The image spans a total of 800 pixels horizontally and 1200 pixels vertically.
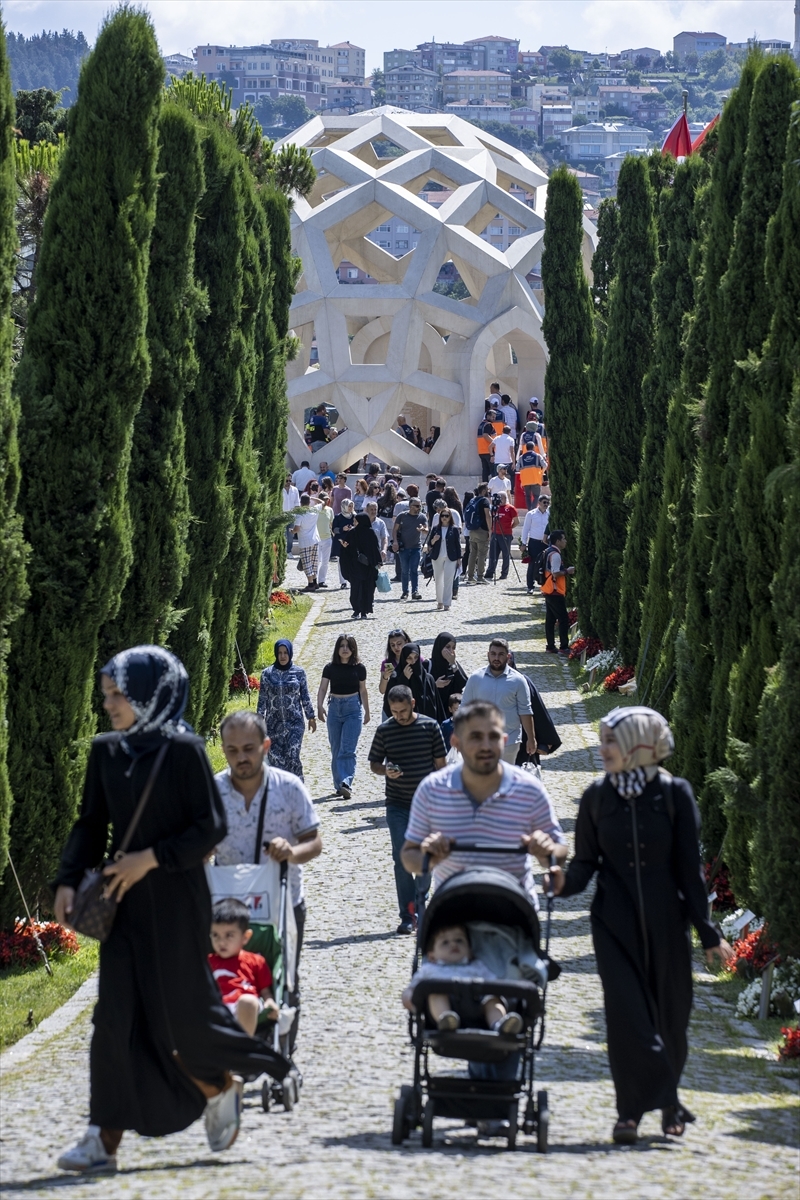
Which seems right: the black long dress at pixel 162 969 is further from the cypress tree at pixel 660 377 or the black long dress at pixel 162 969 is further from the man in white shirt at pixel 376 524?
the man in white shirt at pixel 376 524

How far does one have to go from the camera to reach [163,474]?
13.5m

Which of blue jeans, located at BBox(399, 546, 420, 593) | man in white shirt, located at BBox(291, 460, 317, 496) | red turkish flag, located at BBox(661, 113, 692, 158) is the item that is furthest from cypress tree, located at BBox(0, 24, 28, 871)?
man in white shirt, located at BBox(291, 460, 317, 496)

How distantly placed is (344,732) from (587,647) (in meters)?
7.98

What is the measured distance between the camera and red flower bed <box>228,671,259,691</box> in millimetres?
19694

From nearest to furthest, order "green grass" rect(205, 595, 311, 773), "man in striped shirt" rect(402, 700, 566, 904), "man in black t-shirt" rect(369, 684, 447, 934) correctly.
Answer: "man in striped shirt" rect(402, 700, 566, 904)
"man in black t-shirt" rect(369, 684, 447, 934)
"green grass" rect(205, 595, 311, 773)

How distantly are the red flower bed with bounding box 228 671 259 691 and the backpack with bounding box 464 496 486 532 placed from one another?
7.72 metres

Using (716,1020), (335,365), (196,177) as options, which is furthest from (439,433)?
(716,1020)

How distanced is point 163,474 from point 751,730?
204 inches

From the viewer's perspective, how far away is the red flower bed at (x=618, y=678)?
19359 millimetres

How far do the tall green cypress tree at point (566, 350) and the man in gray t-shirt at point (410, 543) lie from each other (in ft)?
7.20

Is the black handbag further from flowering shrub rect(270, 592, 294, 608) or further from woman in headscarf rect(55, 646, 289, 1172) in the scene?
flowering shrub rect(270, 592, 294, 608)

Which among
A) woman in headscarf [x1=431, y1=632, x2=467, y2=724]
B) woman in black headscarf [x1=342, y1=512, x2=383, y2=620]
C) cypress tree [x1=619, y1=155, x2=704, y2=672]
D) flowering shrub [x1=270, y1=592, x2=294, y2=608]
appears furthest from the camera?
flowering shrub [x1=270, y1=592, x2=294, y2=608]

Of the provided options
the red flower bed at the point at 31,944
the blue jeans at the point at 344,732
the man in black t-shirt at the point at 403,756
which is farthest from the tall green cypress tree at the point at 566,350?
the red flower bed at the point at 31,944

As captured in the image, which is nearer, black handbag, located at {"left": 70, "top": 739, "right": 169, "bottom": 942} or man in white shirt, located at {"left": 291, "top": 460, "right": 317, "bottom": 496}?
black handbag, located at {"left": 70, "top": 739, "right": 169, "bottom": 942}
